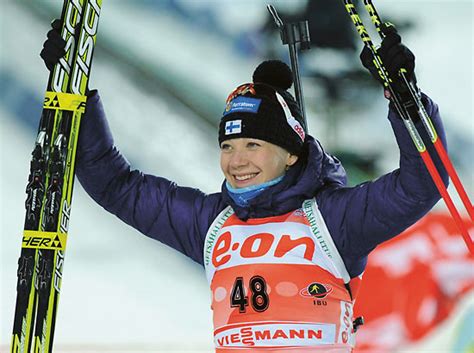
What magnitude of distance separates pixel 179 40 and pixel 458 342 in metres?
1.40

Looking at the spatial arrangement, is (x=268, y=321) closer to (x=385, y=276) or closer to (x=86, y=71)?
(x=86, y=71)

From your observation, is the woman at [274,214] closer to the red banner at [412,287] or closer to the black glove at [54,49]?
the black glove at [54,49]

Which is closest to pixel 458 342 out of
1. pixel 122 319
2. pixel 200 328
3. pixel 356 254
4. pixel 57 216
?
pixel 200 328

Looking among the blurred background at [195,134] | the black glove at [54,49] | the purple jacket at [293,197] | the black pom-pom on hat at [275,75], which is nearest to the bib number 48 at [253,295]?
the purple jacket at [293,197]

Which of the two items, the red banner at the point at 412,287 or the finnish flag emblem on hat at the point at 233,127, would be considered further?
the red banner at the point at 412,287

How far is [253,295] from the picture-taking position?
1929 millimetres

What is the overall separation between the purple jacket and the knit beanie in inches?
2.0

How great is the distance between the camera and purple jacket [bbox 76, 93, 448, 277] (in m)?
1.83

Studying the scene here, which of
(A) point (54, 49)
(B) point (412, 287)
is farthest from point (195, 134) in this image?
(A) point (54, 49)

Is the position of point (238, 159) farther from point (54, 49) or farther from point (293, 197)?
point (54, 49)

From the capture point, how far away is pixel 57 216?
6.59 feet

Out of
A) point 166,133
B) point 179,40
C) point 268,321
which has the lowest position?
point 268,321

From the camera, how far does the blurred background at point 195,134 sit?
3477 mm

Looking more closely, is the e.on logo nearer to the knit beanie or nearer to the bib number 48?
the bib number 48
